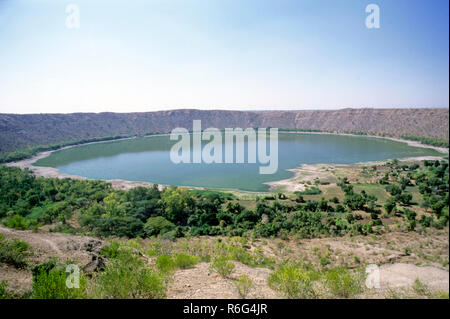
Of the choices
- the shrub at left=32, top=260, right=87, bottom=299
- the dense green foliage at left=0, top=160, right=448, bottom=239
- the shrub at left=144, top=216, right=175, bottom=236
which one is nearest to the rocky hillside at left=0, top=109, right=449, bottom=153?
the dense green foliage at left=0, top=160, right=448, bottom=239

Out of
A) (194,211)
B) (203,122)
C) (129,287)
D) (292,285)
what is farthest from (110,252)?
(203,122)

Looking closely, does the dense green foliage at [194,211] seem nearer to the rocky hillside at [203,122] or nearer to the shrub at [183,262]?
the shrub at [183,262]

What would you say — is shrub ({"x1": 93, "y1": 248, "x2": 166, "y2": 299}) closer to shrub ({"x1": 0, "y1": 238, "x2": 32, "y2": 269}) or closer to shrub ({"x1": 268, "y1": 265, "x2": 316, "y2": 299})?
shrub ({"x1": 268, "y1": 265, "x2": 316, "y2": 299})

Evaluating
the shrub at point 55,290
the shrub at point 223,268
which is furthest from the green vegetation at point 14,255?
the shrub at point 223,268

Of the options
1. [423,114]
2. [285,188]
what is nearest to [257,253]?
[285,188]

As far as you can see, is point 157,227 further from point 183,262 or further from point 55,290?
point 55,290

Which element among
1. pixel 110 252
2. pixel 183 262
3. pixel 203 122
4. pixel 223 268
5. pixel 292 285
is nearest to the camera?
pixel 292 285

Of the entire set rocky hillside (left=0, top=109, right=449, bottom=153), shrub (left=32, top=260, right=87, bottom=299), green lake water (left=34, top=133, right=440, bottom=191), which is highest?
rocky hillside (left=0, top=109, right=449, bottom=153)
